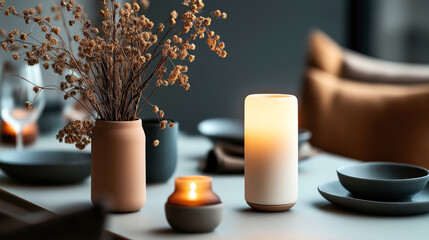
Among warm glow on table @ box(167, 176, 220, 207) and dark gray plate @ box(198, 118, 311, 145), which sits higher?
warm glow on table @ box(167, 176, 220, 207)

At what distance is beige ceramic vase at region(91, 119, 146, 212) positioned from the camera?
1.15m

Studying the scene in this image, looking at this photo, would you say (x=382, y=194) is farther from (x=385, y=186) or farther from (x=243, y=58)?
(x=243, y=58)

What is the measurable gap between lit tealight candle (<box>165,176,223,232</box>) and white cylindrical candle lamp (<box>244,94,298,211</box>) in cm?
17

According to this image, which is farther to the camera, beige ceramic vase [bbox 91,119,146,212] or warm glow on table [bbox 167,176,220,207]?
beige ceramic vase [bbox 91,119,146,212]

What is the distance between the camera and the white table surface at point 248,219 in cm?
102

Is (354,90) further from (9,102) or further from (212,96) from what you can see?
(9,102)

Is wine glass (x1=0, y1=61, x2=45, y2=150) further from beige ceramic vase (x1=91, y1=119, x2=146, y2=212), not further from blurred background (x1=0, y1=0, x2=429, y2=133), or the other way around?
blurred background (x1=0, y1=0, x2=429, y2=133)

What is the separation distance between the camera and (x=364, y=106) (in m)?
2.37

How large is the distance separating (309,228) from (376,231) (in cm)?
12

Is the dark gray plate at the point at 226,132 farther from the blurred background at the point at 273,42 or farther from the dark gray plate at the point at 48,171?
the blurred background at the point at 273,42

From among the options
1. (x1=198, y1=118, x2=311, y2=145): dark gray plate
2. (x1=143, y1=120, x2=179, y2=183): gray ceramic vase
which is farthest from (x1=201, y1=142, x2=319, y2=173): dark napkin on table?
(x1=143, y1=120, x2=179, y2=183): gray ceramic vase

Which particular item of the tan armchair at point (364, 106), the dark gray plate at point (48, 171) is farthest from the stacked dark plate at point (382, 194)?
the tan armchair at point (364, 106)

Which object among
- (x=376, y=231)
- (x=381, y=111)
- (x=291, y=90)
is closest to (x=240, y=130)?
(x=381, y=111)

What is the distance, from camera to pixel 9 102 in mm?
1890
